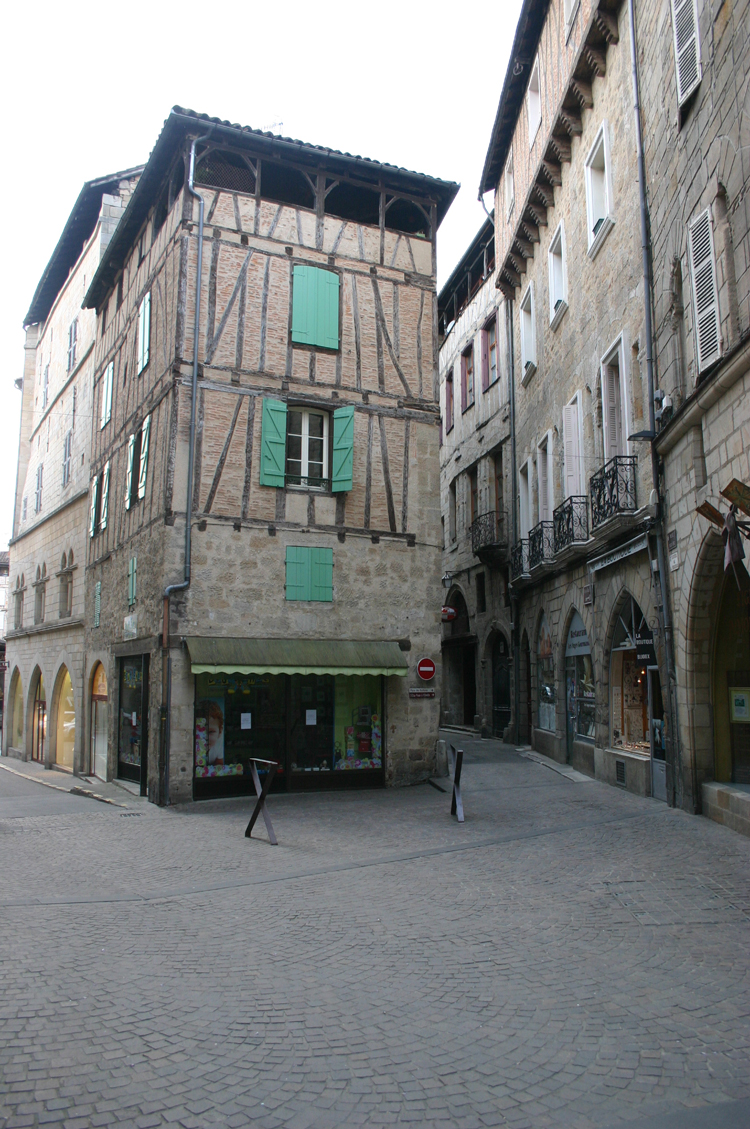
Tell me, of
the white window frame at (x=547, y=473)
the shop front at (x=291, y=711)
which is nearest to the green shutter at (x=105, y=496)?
Result: the shop front at (x=291, y=711)

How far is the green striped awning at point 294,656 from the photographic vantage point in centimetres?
1316

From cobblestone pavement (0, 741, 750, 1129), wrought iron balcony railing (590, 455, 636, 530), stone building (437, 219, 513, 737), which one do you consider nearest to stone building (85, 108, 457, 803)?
wrought iron balcony railing (590, 455, 636, 530)

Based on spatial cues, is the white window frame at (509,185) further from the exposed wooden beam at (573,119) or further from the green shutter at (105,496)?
the green shutter at (105,496)

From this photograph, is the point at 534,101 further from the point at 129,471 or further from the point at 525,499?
the point at 129,471

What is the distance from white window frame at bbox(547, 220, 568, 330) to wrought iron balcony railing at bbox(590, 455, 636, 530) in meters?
5.09

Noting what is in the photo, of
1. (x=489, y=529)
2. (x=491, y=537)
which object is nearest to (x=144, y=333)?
(x=491, y=537)

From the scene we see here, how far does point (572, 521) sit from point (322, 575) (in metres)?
4.75

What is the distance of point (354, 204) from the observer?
16797mm

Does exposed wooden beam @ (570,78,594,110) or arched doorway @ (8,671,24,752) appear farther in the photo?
arched doorway @ (8,671,24,752)

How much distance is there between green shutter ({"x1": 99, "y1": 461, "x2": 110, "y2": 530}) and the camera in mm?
19141

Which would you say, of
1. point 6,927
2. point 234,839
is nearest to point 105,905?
point 6,927

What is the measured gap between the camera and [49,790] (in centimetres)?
1753

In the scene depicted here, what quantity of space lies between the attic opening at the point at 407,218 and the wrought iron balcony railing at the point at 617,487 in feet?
21.6

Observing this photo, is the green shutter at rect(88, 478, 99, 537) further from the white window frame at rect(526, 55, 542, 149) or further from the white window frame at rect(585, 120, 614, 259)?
the white window frame at rect(526, 55, 542, 149)
